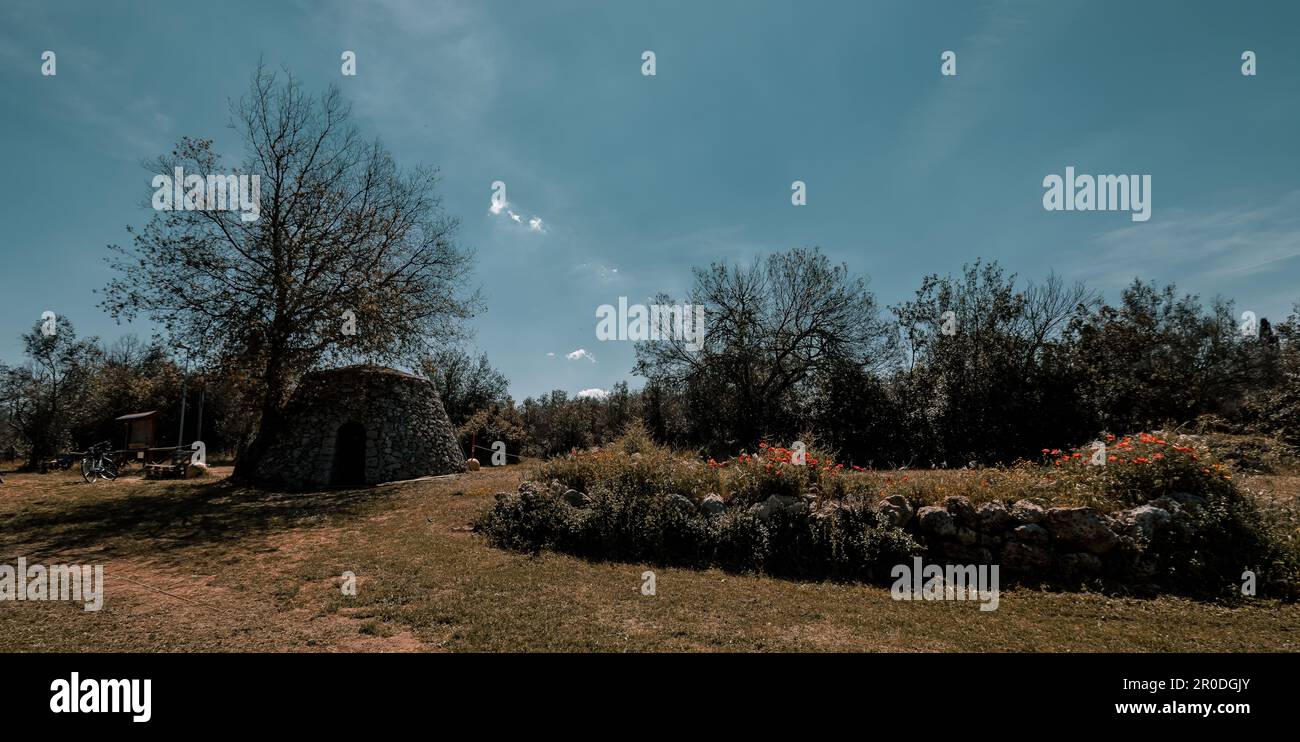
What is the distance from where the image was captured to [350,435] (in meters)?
18.4

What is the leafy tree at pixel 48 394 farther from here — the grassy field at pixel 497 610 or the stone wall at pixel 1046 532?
the stone wall at pixel 1046 532

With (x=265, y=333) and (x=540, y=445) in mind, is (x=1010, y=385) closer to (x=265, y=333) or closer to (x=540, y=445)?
(x=540, y=445)

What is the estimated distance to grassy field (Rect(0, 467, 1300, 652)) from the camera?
17.2ft

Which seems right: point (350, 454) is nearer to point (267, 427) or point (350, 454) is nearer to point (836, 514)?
point (267, 427)

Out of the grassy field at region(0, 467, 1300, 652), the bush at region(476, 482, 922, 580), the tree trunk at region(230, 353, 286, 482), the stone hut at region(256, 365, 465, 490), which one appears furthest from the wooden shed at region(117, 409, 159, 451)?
the bush at region(476, 482, 922, 580)

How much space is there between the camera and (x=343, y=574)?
304 inches

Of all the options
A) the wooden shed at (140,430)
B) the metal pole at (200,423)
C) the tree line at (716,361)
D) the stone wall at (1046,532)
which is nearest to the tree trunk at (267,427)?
the tree line at (716,361)

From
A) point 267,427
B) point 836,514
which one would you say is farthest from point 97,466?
point 836,514

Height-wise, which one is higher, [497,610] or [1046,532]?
[1046,532]

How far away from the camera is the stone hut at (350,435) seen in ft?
56.5

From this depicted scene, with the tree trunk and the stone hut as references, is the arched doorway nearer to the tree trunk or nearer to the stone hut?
the stone hut

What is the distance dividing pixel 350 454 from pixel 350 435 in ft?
2.24

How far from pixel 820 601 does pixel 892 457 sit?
60.9ft

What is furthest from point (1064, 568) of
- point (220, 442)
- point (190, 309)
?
point (220, 442)
